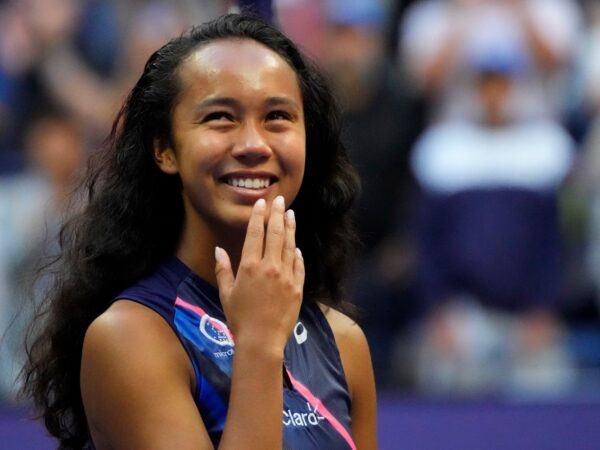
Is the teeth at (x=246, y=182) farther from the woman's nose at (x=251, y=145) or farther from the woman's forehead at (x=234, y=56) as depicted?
the woman's forehead at (x=234, y=56)

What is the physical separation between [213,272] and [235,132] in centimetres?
34

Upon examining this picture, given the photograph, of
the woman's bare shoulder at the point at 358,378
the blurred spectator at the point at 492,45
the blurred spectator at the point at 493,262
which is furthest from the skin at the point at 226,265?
the blurred spectator at the point at 492,45

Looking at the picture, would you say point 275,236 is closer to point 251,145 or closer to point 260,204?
point 260,204

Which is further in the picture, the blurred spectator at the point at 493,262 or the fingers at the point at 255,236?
the blurred spectator at the point at 493,262

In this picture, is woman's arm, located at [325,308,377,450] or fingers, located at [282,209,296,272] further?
woman's arm, located at [325,308,377,450]

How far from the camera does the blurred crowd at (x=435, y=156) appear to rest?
6105mm

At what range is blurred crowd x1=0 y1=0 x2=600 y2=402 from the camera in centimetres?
611

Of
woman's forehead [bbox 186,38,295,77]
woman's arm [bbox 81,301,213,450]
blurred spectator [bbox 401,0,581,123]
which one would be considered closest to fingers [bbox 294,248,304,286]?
woman's arm [bbox 81,301,213,450]

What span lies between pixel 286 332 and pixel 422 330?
3.65 meters

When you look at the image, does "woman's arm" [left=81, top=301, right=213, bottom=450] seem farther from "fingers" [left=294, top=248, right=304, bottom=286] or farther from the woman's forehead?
the woman's forehead

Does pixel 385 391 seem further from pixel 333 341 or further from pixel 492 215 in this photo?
pixel 333 341

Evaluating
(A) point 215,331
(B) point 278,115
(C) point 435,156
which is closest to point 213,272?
(A) point 215,331

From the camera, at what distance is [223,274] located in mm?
2631

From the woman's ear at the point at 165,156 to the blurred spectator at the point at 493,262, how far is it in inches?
132
